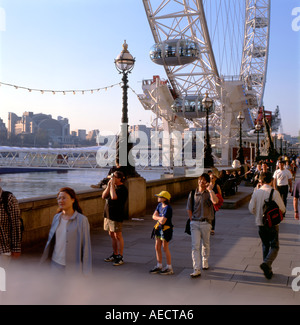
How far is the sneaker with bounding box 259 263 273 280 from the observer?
6.98m

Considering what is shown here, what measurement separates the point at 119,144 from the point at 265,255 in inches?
268

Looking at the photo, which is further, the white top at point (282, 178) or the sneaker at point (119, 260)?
the white top at point (282, 178)

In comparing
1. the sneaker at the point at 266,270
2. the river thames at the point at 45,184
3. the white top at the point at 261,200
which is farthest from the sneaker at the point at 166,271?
the river thames at the point at 45,184

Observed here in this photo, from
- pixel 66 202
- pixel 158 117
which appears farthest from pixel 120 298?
pixel 158 117

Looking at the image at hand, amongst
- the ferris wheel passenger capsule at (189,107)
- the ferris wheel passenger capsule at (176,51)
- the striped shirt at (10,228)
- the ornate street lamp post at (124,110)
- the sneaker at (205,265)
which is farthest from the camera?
the ferris wheel passenger capsule at (189,107)

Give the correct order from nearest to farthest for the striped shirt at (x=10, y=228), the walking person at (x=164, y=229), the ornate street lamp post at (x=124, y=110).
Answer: the striped shirt at (x=10, y=228), the walking person at (x=164, y=229), the ornate street lamp post at (x=124, y=110)

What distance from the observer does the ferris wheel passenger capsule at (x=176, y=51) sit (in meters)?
57.5

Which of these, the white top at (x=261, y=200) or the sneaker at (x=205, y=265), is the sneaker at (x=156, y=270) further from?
the white top at (x=261, y=200)

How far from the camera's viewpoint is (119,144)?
43.1 ft

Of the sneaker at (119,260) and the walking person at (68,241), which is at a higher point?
the walking person at (68,241)

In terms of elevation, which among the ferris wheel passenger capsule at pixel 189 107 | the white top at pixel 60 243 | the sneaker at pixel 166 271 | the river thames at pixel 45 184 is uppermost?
the ferris wheel passenger capsule at pixel 189 107

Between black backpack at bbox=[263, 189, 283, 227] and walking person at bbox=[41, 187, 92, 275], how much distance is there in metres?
3.14

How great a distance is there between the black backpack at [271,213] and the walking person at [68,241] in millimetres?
3135
